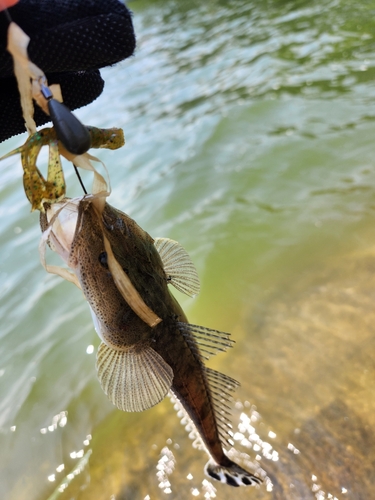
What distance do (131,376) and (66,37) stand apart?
1.53 metres

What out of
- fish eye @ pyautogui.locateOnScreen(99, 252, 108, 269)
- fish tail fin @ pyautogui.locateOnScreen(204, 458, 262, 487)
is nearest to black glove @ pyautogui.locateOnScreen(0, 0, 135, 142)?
fish eye @ pyautogui.locateOnScreen(99, 252, 108, 269)

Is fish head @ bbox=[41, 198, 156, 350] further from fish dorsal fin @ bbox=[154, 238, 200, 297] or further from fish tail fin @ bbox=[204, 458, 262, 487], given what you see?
fish tail fin @ bbox=[204, 458, 262, 487]

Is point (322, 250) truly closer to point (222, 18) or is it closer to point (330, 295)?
point (330, 295)

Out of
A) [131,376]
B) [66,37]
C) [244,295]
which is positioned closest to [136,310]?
[131,376]

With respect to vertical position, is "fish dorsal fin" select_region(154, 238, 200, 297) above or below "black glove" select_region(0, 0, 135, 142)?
below

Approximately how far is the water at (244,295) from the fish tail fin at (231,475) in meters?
0.37

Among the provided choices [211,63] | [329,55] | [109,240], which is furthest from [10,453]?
[211,63]

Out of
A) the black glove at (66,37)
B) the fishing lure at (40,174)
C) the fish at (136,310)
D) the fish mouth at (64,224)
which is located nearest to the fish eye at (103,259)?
the fish at (136,310)

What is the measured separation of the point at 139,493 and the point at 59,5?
3.21 meters

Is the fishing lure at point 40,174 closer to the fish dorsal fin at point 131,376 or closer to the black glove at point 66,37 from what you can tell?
the black glove at point 66,37

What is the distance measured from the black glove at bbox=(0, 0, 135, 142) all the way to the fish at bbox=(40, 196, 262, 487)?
62 centimetres

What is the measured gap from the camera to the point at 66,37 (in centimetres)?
191

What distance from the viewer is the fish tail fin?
2.96 metres

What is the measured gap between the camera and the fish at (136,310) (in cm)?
190
